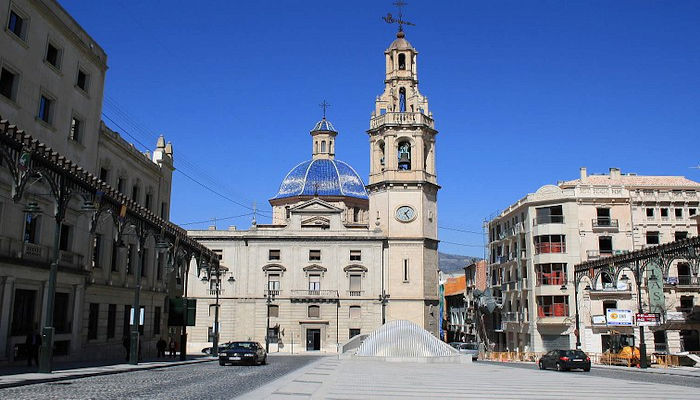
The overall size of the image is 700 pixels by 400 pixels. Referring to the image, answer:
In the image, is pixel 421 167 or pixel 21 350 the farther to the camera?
pixel 421 167

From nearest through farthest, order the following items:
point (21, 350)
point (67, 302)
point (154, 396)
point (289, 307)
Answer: point (154, 396)
point (21, 350)
point (67, 302)
point (289, 307)

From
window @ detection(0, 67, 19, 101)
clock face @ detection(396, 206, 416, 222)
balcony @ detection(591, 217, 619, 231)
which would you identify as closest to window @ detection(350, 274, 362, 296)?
clock face @ detection(396, 206, 416, 222)

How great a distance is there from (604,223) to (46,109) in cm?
4485

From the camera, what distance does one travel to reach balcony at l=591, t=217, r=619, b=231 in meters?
54.8

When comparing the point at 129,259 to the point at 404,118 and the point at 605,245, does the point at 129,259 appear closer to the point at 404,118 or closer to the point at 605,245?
the point at 404,118

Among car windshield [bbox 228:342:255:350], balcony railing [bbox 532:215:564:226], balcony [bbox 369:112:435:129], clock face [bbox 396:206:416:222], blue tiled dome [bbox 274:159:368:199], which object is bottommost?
car windshield [bbox 228:342:255:350]

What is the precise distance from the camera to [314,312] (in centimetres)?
6481

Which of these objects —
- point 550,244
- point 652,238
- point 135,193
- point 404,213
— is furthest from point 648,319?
point 404,213

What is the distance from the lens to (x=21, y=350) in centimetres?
2512

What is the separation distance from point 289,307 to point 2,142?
48.1 metres

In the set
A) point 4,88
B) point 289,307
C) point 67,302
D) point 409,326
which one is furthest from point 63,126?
point 289,307

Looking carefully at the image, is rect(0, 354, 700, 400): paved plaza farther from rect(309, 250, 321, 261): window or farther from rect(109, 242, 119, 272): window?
rect(309, 250, 321, 261): window

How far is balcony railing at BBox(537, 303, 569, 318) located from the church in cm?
1294

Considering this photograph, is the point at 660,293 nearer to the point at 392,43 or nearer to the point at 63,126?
the point at 392,43
